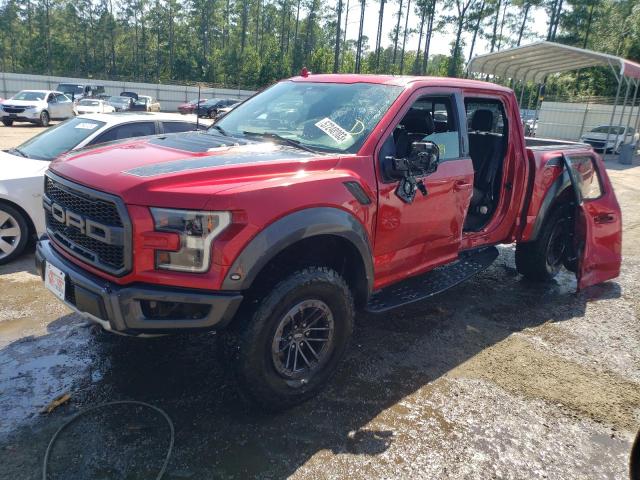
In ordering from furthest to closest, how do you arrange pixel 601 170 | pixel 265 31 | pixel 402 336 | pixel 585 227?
pixel 265 31, pixel 601 170, pixel 585 227, pixel 402 336

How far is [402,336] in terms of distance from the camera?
4.16 metres

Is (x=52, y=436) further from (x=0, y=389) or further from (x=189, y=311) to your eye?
(x=189, y=311)

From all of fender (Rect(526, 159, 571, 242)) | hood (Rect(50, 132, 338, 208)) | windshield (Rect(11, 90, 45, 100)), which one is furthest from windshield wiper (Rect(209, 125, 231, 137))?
windshield (Rect(11, 90, 45, 100))

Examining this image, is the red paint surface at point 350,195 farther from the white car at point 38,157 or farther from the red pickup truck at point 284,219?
the white car at point 38,157

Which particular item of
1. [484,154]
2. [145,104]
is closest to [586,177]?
[484,154]

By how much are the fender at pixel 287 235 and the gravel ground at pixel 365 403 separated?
749 millimetres

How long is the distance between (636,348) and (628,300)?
1254 mm

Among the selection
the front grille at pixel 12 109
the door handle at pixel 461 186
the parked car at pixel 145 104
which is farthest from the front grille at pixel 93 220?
the parked car at pixel 145 104

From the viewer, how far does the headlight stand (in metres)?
2.44

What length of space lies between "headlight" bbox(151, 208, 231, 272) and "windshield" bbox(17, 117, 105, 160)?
3902 mm

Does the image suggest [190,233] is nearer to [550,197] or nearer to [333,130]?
[333,130]

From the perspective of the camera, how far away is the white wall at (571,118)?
2619 centimetres

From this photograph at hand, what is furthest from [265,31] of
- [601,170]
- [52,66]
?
[601,170]

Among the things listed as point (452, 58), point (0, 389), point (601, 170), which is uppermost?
point (452, 58)
